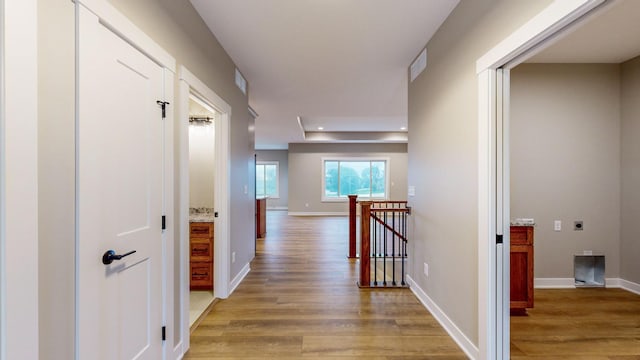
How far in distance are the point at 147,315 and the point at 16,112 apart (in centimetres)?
132

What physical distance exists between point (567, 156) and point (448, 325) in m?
2.64

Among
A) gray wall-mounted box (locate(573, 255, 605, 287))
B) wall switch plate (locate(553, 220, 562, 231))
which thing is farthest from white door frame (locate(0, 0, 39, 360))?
gray wall-mounted box (locate(573, 255, 605, 287))

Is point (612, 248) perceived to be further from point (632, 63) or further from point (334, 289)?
point (334, 289)

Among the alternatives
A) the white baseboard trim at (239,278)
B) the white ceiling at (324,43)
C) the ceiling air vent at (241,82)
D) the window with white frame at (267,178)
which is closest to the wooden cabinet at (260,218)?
the white baseboard trim at (239,278)

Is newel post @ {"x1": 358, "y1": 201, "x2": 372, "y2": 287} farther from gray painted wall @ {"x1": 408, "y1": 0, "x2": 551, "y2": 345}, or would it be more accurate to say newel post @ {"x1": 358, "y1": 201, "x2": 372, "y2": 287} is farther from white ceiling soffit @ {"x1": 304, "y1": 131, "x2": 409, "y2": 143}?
white ceiling soffit @ {"x1": 304, "y1": 131, "x2": 409, "y2": 143}

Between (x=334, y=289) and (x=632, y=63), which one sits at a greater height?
(x=632, y=63)

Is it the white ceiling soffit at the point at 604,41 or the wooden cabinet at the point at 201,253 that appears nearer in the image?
the white ceiling soffit at the point at 604,41

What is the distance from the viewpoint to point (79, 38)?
3.81 ft

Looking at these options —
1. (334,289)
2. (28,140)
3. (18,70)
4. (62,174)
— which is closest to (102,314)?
(62,174)

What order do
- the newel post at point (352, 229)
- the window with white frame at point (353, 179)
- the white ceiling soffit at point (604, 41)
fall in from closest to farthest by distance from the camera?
1. the white ceiling soffit at point (604, 41)
2. the newel post at point (352, 229)
3. the window with white frame at point (353, 179)

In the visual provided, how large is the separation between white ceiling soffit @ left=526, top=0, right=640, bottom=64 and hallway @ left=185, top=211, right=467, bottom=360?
110 inches

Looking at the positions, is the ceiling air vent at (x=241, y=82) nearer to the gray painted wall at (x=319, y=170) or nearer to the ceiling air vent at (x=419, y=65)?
the ceiling air vent at (x=419, y=65)

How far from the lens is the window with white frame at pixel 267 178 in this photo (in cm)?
1247

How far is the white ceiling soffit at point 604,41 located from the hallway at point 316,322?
2784mm
